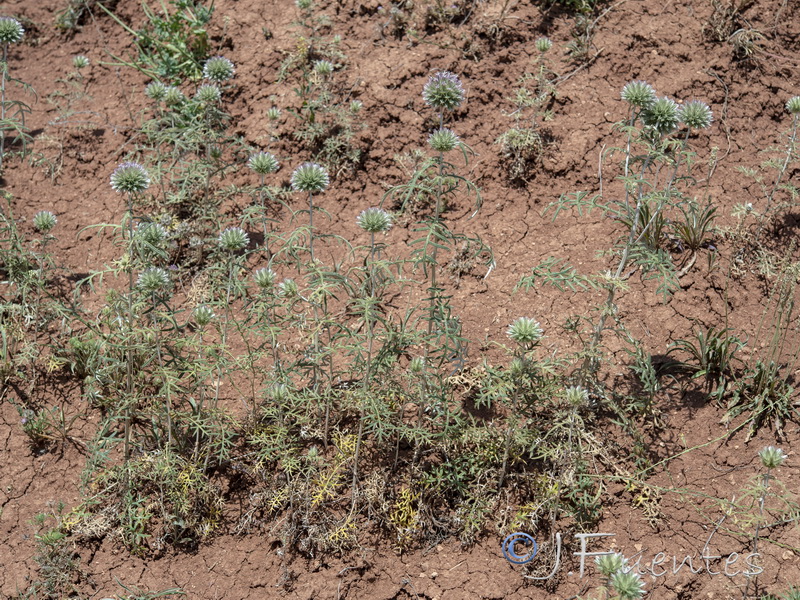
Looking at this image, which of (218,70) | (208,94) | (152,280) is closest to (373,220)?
(152,280)

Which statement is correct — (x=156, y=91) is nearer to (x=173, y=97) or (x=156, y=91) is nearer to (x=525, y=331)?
(x=173, y=97)

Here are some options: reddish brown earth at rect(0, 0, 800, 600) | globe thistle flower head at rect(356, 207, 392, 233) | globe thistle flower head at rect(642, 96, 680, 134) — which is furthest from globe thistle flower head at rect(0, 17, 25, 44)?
globe thistle flower head at rect(642, 96, 680, 134)

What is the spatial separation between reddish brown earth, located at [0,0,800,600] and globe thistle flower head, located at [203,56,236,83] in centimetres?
36

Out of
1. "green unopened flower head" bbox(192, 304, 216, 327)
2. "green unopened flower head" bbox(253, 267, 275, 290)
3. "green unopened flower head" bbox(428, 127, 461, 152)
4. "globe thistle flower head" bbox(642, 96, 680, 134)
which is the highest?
"globe thistle flower head" bbox(642, 96, 680, 134)

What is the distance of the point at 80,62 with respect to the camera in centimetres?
711

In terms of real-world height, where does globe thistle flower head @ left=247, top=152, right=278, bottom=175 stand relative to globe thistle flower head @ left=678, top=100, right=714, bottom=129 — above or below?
below

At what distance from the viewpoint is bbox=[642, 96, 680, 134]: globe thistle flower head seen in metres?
4.17

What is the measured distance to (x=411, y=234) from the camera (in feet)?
19.0

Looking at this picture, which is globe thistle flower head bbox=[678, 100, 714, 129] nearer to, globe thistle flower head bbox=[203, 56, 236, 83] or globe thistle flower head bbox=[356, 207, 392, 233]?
globe thistle flower head bbox=[356, 207, 392, 233]

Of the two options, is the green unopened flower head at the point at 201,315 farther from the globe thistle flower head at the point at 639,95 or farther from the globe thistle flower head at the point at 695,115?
the globe thistle flower head at the point at 695,115

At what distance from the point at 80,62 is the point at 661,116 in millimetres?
4974

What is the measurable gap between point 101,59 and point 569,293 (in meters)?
4.57

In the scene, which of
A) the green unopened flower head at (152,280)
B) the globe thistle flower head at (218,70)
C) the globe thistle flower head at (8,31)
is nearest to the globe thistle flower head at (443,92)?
the green unopened flower head at (152,280)

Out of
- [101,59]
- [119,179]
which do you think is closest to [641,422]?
[119,179]
